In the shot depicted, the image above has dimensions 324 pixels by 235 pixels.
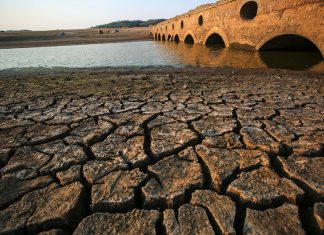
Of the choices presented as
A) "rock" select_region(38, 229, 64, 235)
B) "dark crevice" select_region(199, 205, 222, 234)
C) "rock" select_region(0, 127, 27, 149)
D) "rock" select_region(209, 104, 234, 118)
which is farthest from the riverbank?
"dark crevice" select_region(199, 205, 222, 234)

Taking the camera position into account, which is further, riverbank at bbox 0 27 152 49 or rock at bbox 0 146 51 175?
riverbank at bbox 0 27 152 49

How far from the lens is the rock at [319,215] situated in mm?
1220

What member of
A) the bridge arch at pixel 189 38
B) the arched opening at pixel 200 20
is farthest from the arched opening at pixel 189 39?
the arched opening at pixel 200 20

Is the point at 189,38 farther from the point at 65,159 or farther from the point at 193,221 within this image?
the point at 193,221

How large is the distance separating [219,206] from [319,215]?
55 cm

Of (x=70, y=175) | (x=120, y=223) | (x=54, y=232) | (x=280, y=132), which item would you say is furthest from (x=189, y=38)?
(x=54, y=232)

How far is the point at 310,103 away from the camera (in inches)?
125

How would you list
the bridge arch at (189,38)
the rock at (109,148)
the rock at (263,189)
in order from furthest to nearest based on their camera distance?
the bridge arch at (189,38), the rock at (109,148), the rock at (263,189)

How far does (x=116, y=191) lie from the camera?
5.07 ft

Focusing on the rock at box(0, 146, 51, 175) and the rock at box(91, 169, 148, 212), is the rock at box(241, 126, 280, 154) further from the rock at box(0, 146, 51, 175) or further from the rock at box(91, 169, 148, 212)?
the rock at box(0, 146, 51, 175)

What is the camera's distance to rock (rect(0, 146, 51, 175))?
1.89 metres

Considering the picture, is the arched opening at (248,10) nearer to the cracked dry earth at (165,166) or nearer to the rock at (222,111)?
the cracked dry earth at (165,166)

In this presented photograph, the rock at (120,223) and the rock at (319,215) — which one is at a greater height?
the rock at (319,215)

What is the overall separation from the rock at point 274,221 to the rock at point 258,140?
2.30ft
